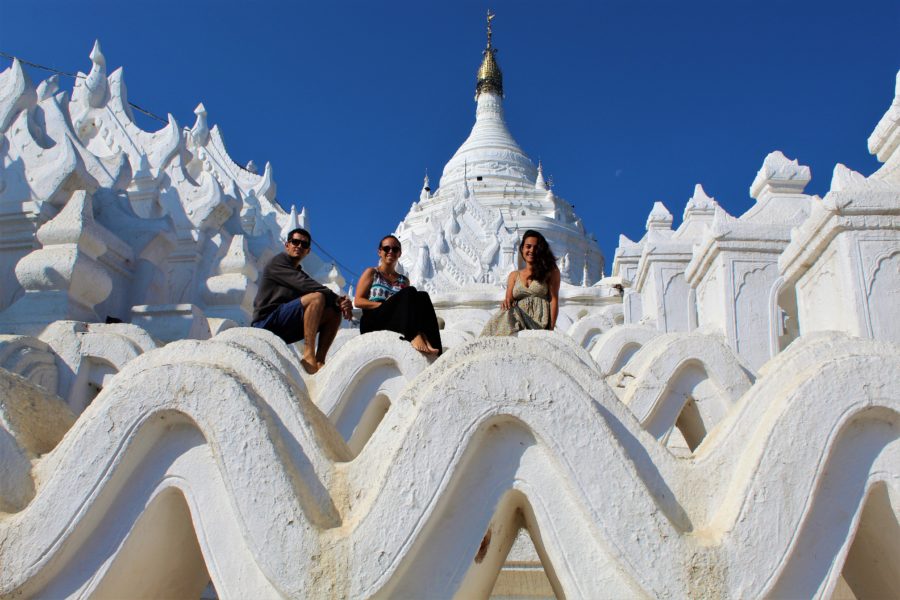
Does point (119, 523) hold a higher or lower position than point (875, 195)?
lower

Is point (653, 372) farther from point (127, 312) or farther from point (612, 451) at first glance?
point (127, 312)

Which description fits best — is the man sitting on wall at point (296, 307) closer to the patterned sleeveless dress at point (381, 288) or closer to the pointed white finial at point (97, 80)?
the patterned sleeveless dress at point (381, 288)

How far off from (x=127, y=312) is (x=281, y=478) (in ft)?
22.6

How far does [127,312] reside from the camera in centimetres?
823

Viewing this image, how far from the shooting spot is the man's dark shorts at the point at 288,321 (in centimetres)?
571

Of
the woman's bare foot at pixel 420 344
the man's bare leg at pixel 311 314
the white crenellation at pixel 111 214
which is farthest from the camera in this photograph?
the white crenellation at pixel 111 214

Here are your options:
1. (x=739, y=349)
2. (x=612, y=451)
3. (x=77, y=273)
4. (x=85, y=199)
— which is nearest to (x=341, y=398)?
(x=612, y=451)

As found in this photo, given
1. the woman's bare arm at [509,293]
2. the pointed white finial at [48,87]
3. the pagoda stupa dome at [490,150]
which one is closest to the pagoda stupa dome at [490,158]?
the pagoda stupa dome at [490,150]

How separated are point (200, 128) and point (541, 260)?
54.2 feet

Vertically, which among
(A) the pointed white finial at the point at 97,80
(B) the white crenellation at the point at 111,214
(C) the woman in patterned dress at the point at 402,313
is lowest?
(C) the woman in patterned dress at the point at 402,313

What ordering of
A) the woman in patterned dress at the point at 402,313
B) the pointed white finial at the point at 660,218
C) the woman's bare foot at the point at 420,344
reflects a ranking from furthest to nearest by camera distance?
the pointed white finial at the point at 660,218 → the woman in patterned dress at the point at 402,313 → the woman's bare foot at the point at 420,344

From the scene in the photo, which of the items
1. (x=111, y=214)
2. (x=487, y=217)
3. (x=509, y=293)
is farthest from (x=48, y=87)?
(x=487, y=217)

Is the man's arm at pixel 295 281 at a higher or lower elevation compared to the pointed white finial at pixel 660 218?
lower

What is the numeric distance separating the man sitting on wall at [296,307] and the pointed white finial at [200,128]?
15388 mm
